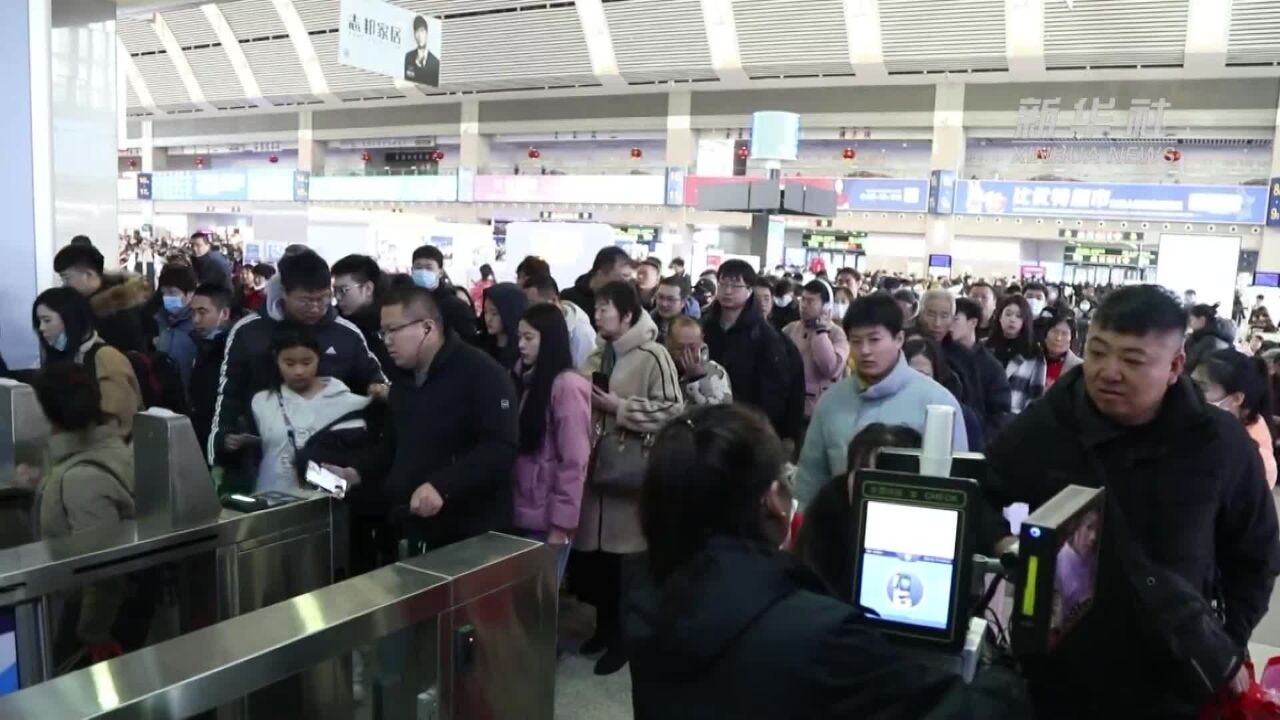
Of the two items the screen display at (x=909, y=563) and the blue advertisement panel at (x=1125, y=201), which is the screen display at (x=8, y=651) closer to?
the screen display at (x=909, y=563)

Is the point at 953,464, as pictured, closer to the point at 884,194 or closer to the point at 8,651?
the point at 8,651

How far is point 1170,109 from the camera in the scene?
1697cm

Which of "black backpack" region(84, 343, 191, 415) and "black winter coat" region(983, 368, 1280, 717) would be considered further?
"black backpack" region(84, 343, 191, 415)

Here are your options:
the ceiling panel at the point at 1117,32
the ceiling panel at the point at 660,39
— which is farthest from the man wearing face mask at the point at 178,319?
the ceiling panel at the point at 1117,32

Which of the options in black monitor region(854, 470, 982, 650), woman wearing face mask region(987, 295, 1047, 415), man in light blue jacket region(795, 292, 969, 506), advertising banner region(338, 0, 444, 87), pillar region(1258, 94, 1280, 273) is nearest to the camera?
black monitor region(854, 470, 982, 650)

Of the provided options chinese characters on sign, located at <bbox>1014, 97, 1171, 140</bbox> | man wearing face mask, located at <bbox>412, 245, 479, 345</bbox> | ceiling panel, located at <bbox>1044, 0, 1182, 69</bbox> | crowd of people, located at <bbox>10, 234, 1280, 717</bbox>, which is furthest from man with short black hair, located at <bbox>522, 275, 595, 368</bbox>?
chinese characters on sign, located at <bbox>1014, 97, 1171, 140</bbox>

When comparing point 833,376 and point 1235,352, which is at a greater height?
point 1235,352

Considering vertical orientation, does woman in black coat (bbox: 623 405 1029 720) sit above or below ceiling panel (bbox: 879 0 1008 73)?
below

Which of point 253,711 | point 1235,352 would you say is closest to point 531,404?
point 253,711

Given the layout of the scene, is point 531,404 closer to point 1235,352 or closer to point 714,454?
point 714,454

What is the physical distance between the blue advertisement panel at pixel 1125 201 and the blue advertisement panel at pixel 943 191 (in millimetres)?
419

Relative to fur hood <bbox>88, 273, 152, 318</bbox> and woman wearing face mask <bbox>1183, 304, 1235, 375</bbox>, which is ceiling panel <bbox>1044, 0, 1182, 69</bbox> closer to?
woman wearing face mask <bbox>1183, 304, 1235, 375</bbox>

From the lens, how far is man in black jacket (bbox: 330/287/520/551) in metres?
2.93

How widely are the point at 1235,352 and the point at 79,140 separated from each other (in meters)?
7.79
